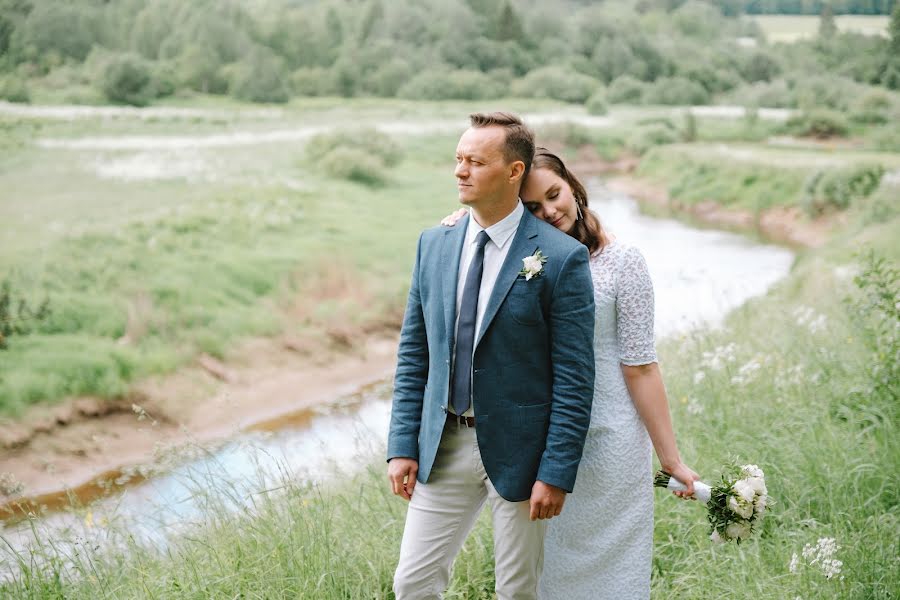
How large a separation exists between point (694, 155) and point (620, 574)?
13.9 metres

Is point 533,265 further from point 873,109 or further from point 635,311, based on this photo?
point 873,109

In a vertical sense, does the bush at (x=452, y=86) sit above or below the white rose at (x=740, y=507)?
above

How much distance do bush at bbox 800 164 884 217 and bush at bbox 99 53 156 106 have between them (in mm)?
9897

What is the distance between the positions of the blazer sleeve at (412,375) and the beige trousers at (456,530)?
12 cm

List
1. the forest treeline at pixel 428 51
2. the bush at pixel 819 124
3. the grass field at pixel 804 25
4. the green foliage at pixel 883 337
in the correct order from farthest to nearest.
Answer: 1. the bush at pixel 819 124
2. the grass field at pixel 804 25
3. the forest treeline at pixel 428 51
4. the green foliage at pixel 883 337

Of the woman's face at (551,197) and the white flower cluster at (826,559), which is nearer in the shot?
the woman's face at (551,197)

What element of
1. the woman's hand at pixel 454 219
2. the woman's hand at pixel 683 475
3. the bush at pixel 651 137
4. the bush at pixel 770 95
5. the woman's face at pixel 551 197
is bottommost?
the bush at pixel 651 137

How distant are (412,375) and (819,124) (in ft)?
46.7

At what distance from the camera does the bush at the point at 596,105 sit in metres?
15.6

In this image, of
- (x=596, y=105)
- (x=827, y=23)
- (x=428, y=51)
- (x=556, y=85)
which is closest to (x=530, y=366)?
(x=428, y=51)

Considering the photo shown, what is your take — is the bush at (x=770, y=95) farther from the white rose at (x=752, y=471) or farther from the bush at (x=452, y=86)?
the white rose at (x=752, y=471)

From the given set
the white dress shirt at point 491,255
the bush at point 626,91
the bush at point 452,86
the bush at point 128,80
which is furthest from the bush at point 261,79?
the white dress shirt at point 491,255

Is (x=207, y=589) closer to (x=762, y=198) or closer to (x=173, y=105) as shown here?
(x=173, y=105)

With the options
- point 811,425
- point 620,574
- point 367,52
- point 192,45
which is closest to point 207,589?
point 620,574
